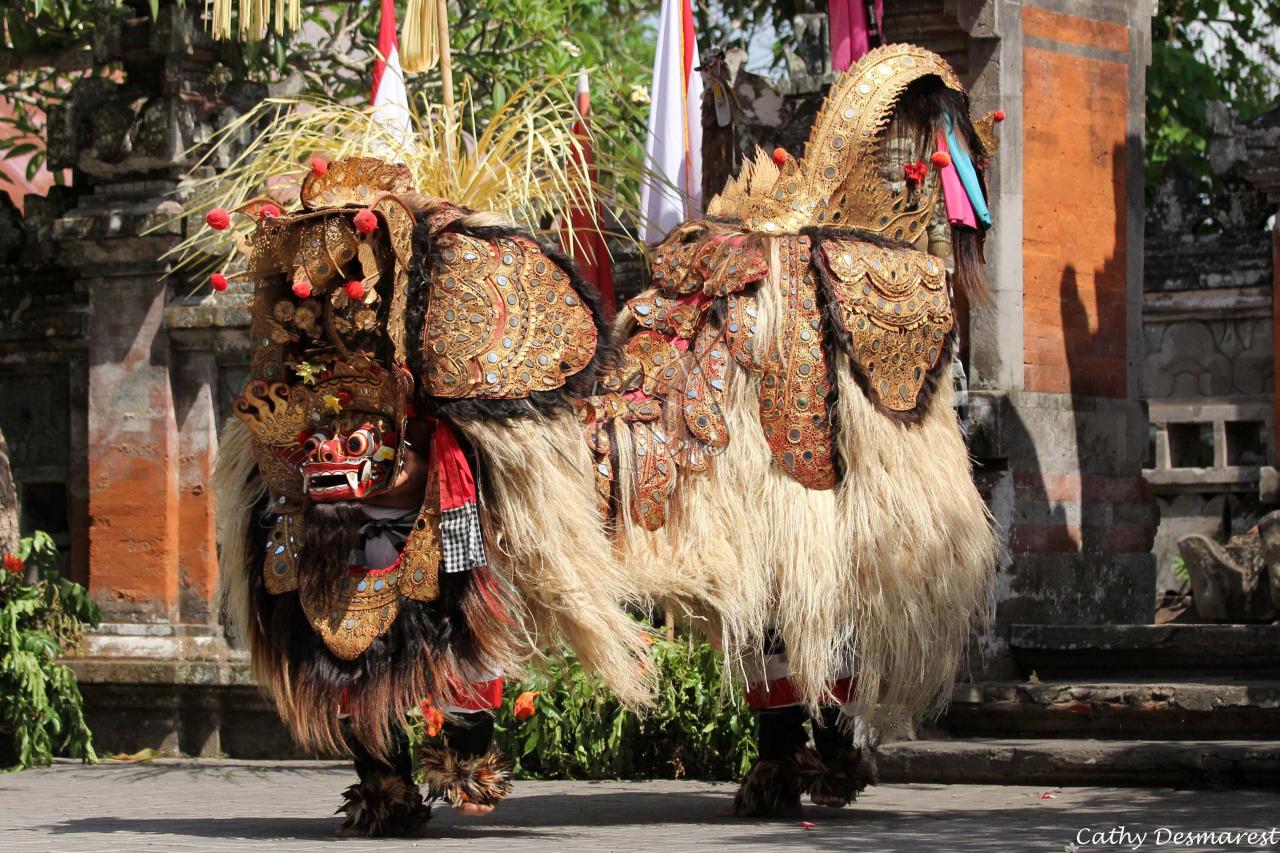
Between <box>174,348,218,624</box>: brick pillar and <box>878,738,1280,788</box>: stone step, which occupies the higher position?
<box>174,348,218,624</box>: brick pillar

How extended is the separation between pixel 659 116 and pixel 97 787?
162 inches

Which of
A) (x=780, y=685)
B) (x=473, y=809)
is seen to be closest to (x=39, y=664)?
(x=473, y=809)

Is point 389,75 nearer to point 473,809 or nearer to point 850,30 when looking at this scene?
point 850,30

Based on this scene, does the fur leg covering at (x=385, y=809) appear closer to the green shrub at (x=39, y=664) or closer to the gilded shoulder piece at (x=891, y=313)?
the gilded shoulder piece at (x=891, y=313)

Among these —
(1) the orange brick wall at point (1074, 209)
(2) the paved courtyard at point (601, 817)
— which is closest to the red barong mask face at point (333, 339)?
(2) the paved courtyard at point (601, 817)

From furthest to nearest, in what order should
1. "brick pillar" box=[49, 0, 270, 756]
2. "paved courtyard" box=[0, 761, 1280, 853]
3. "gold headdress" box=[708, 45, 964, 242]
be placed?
"brick pillar" box=[49, 0, 270, 756] < "gold headdress" box=[708, 45, 964, 242] < "paved courtyard" box=[0, 761, 1280, 853]

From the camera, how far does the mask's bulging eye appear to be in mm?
6086

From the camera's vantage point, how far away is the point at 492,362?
6129 mm

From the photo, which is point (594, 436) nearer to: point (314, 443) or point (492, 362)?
point (492, 362)

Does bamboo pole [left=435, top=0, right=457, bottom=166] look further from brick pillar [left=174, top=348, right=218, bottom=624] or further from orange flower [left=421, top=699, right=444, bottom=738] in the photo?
brick pillar [left=174, top=348, right=218, bottom=624]

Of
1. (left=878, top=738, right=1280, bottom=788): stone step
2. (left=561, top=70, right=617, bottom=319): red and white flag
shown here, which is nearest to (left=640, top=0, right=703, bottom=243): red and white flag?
(left=561, top=70, right=617, bottom=319): red and white flag

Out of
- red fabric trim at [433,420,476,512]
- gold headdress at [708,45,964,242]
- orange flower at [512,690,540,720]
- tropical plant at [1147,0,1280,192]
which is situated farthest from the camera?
tropical plant at [1147,0,1280,192]

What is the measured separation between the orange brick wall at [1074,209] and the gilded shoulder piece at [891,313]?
2607mm

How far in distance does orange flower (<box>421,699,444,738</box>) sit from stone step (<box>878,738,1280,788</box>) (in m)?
2.61
